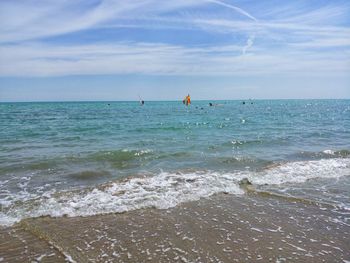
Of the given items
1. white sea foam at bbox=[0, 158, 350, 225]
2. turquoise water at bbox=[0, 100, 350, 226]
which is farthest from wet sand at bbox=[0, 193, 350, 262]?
turquoise water at bbox=[0, 100, 350, 226]

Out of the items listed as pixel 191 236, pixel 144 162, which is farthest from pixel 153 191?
pixel 144 162

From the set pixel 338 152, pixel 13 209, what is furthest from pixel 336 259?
pixel 338 152

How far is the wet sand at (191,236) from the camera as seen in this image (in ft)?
17.9

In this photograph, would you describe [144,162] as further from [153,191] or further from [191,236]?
[191,236]

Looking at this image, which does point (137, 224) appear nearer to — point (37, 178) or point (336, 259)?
point (336, 259)

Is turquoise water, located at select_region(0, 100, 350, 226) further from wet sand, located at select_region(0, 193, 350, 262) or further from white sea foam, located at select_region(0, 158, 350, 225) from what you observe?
wet sand, located at select_region(0, 193, 350, 262)

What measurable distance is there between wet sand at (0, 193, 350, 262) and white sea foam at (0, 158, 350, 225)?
50 cm

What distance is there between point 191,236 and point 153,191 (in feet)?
10.4

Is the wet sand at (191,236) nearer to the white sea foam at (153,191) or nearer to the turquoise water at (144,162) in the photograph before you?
the white sea foam at (153,191)

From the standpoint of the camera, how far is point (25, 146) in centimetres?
1744

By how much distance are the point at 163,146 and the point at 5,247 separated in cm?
1231

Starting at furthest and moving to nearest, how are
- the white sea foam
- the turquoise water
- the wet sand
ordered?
1. the turquoise water
2. the white sea foam
3. the wet sand

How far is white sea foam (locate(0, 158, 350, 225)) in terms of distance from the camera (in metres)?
7.70

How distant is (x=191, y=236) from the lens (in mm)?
6215
